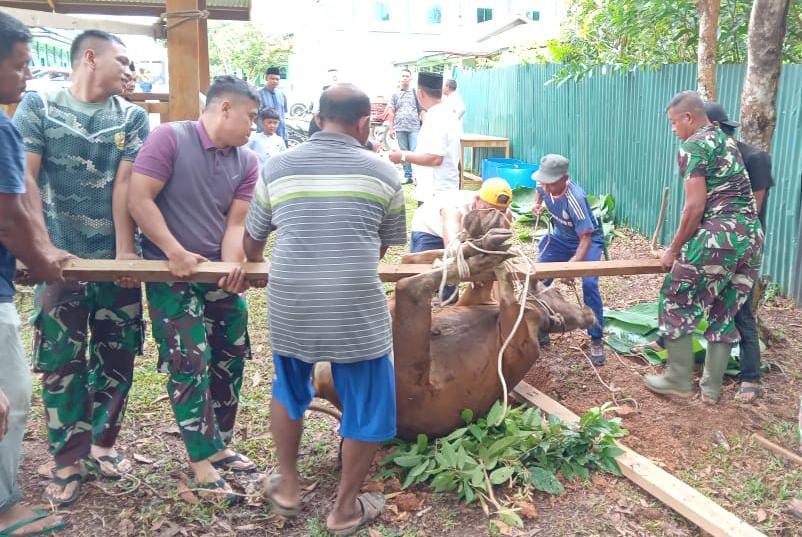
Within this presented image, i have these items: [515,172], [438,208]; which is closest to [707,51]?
[438,208]

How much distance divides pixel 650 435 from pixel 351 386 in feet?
6.95

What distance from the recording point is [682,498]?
338 cm

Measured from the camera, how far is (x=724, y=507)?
352cm

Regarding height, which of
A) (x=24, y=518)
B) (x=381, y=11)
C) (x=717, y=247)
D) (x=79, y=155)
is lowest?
(x=24, y=518)

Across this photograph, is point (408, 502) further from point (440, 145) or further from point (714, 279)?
point (440, 145)

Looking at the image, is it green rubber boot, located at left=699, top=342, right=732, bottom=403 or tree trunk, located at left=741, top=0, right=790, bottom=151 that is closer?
green rubber boot, located at left=699, top=342, right=732, bottom=403

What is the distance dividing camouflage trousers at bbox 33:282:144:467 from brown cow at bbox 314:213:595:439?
0.99 metres

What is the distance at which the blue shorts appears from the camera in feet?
9.91

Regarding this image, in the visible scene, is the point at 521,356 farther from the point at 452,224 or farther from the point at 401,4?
the point at 401,4

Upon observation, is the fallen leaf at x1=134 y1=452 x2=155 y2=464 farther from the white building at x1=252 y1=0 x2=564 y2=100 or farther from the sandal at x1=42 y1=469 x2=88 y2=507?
the white building at x1=252 y1=0 x2=564 y2=100

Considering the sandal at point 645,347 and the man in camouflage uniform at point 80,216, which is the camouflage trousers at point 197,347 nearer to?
the man in camouflage uniform at point 80,216

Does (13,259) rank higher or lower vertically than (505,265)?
higher

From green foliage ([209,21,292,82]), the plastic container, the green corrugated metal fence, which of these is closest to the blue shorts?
the green corrugated metal fence

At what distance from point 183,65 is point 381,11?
29.4 meters
